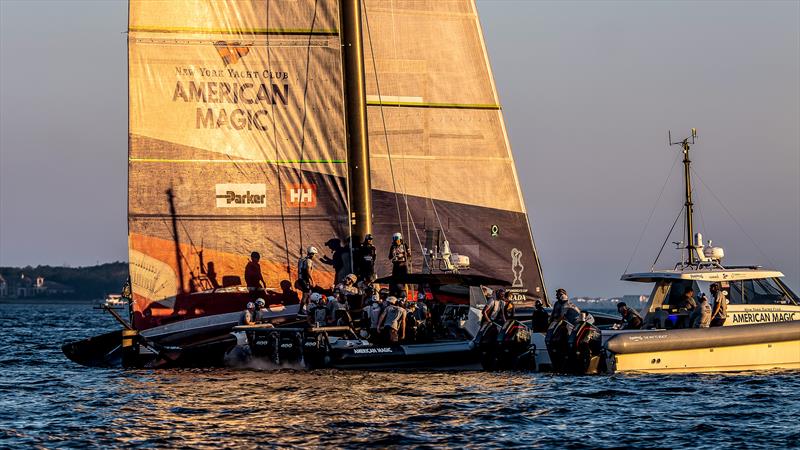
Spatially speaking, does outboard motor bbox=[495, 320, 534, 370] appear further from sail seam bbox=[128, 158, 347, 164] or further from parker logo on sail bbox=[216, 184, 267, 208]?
parker logo on sail bbox=[216, 184, 267, 208]

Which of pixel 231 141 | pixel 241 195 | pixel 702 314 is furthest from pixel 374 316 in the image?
pixel 702 314

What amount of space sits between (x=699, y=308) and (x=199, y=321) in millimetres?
11308

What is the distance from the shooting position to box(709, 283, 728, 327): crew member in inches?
1010

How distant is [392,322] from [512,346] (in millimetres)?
2594

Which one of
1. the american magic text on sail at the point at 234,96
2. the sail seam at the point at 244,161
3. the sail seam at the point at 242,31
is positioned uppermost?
the sail seam at the point at 242,31

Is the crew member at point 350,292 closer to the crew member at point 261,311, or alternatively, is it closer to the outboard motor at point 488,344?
the crew member at point 261,311

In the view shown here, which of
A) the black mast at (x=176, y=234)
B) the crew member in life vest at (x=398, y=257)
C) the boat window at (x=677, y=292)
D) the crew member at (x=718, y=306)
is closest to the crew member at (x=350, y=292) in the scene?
the crew member in life vest at (x=398, y=257)

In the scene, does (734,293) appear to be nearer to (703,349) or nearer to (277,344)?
(703,349)

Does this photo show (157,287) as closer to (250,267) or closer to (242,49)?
(250,267)

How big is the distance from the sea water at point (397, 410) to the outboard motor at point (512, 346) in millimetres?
287

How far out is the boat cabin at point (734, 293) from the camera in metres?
26.6

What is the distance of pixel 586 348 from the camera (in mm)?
25141

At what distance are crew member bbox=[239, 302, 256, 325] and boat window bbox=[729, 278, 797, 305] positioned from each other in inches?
414

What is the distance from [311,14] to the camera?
102 feet
